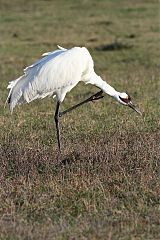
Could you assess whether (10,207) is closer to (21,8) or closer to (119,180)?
(119,180)

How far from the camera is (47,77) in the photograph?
816 cm

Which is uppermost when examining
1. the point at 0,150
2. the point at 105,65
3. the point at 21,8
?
the point at 0,150

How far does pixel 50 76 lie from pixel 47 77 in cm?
4

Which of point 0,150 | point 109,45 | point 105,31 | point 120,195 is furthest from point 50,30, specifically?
point 120,195

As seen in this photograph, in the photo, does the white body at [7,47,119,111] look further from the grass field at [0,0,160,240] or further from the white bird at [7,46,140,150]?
the grass field at [0,0,160,240]

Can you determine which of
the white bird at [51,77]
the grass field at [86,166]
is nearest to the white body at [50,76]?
the white bird at [51,77]

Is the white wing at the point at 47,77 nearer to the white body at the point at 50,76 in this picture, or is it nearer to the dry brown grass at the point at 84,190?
the white body at the point at 50,76

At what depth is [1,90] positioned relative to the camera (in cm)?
1273

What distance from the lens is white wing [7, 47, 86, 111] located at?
320 inches

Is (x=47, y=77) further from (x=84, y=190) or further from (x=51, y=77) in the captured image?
(x=84, y=190)

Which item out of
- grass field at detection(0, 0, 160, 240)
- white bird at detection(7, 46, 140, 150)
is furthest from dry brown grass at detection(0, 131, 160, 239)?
white bird at detection(7, 46, 140, 150)

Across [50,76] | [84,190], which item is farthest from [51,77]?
[84,190]

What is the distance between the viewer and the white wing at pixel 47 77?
8.13m

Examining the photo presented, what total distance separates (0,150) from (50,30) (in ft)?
50.1
